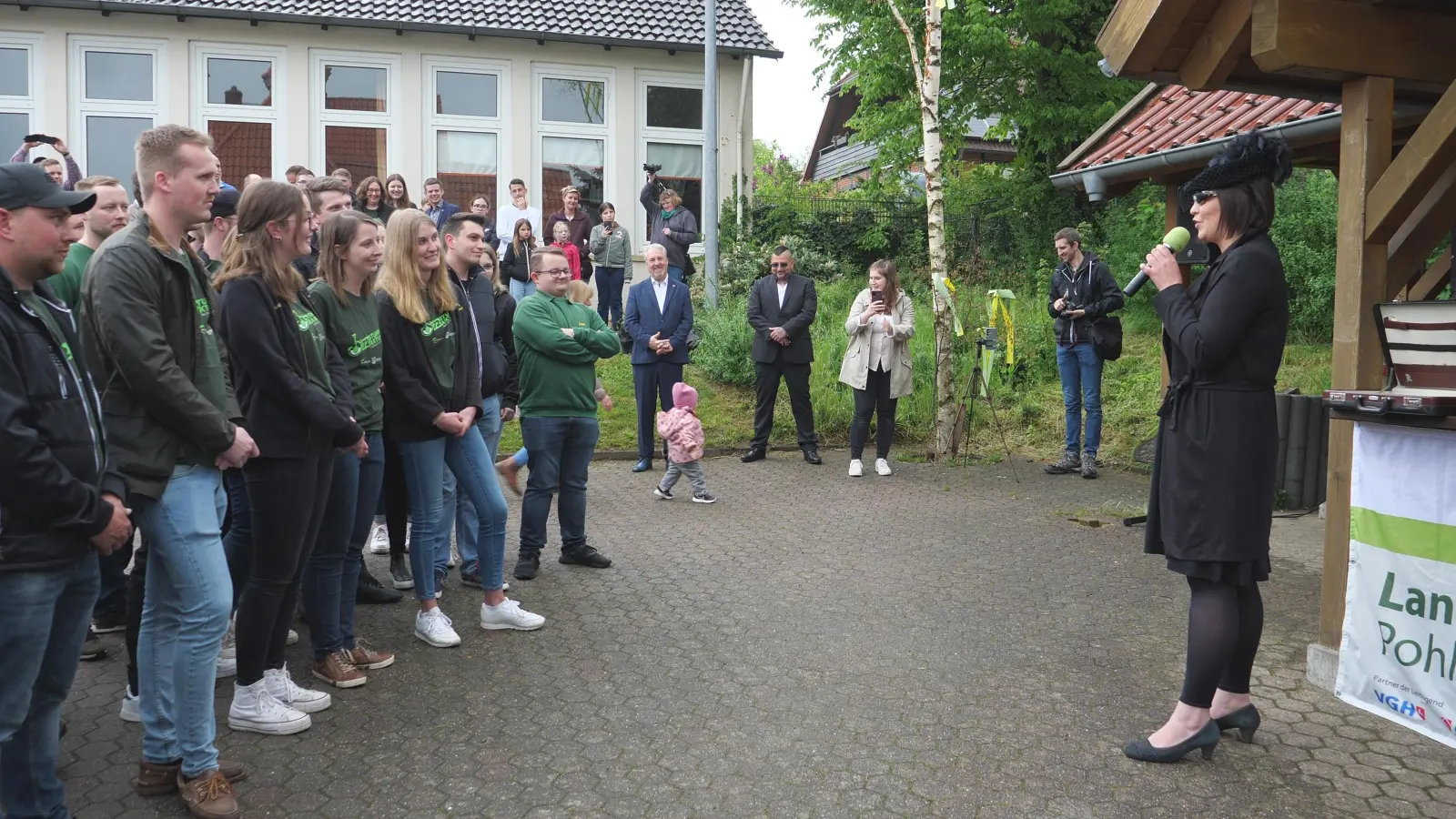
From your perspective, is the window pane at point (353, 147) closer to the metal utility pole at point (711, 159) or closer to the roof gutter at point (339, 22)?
the roof gutter at point (339, 22)

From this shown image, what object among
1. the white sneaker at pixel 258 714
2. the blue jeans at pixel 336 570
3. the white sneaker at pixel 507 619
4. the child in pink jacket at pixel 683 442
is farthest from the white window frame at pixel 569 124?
the white sneaker at pixel 258 714

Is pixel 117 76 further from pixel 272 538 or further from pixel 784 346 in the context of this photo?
pixel 272 538

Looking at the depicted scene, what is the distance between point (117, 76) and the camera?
775 inches

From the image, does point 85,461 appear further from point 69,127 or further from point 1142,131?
point 69,127

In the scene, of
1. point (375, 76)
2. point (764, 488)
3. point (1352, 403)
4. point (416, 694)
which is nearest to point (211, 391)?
point (416, 694)

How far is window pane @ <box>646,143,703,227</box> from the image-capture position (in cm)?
2159

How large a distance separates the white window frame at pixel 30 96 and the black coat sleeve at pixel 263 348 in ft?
57.7

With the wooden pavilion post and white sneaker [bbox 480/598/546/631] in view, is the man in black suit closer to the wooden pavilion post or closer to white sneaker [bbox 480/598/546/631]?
white sneaker [bbox 480/598/546/631]

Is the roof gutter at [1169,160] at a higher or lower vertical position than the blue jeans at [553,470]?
higher

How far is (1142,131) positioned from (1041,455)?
354cm

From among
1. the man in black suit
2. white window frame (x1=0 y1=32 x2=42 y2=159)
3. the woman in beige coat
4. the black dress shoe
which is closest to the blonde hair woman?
the black dress shoe

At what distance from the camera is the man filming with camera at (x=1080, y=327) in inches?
440

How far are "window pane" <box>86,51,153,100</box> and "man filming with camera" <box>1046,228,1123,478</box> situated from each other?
52.3 feet

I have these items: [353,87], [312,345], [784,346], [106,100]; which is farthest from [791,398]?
[106,100]
